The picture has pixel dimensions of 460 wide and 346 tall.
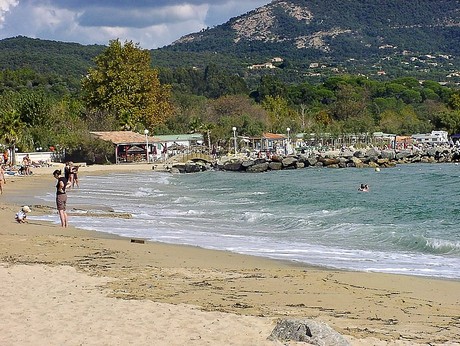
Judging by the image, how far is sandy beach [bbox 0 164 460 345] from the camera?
7.24 meters

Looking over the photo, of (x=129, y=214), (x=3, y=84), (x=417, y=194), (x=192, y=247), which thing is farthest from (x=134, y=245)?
(x=3, y=84)

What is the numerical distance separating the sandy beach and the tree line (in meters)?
44.8

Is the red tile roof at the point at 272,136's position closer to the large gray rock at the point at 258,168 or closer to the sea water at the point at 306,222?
the large gray rock at the point at 258,168

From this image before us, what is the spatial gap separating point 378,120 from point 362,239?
335ft

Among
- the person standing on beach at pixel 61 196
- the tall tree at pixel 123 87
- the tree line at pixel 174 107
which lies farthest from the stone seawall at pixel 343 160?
the person standing on beach at pixel 61 196

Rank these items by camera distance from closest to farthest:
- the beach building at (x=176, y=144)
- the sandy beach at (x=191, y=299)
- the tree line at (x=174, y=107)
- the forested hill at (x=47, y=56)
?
the sandy beach at (x=191, y=299) < the tree line at (x=174, y=107) < the beach building at (x=176, y=144) < the forested hill at (x=47, y=56)

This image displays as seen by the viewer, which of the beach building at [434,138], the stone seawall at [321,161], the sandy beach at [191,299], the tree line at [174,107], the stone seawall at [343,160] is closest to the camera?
the sandy beach at [191,299]

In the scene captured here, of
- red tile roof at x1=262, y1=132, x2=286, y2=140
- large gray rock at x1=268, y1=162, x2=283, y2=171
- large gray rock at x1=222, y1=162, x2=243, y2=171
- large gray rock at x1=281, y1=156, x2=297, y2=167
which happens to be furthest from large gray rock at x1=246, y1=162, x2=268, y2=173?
red tile roof at x1=262, y1=132, x2=286, y2=140

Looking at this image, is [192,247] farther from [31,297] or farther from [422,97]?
[422,97]

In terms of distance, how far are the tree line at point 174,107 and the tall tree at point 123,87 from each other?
11 cm

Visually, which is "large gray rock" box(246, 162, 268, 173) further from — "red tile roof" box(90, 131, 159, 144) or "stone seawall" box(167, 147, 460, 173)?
"red tile roof" box(90, 131, 159, 144)

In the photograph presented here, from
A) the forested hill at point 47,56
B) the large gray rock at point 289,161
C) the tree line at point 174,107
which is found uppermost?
the forested hill at point 47,56

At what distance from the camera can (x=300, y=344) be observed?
6734mm

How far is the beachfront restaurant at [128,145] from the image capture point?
6341cm
